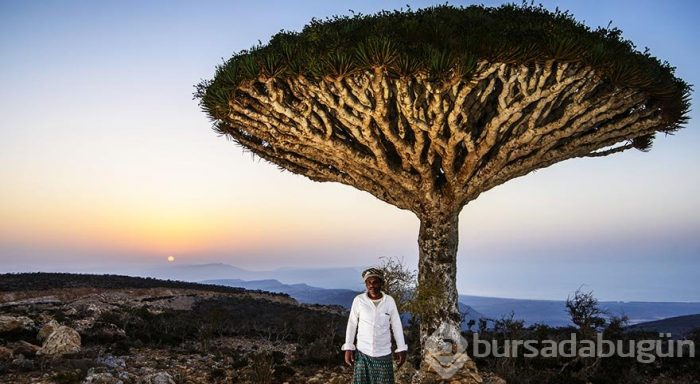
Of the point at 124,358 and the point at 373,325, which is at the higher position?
the point at 373,325

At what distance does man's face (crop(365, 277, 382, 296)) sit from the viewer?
5.47m

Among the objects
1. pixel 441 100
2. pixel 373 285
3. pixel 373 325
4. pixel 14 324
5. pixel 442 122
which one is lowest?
pixel 14 324

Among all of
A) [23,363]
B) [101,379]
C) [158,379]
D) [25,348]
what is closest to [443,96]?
[158,379]

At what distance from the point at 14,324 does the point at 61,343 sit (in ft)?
7.43

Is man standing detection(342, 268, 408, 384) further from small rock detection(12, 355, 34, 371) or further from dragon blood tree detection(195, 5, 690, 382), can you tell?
small rock detection(12, 355, 34, 371)

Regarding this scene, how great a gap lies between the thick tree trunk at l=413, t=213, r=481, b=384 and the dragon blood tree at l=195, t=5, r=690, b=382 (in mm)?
28

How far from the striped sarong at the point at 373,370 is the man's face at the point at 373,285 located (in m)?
0.75

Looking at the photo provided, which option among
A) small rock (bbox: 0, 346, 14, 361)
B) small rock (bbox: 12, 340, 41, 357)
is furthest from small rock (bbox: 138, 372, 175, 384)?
small rock (bbox: 12, 340, 41, 357)

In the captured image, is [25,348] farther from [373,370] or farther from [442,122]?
[442,122]

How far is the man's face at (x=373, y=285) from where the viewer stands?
5.47 meters

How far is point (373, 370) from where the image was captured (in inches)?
214

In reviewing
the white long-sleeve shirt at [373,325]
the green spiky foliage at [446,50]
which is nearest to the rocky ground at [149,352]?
the white long-sleeve shirt at [373,325]

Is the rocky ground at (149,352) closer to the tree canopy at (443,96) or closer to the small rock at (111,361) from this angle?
the small rock at (111,361)

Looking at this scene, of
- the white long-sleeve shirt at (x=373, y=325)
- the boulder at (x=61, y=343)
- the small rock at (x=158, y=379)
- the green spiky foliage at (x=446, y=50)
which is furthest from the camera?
the boulder at (x=61, y=343)
